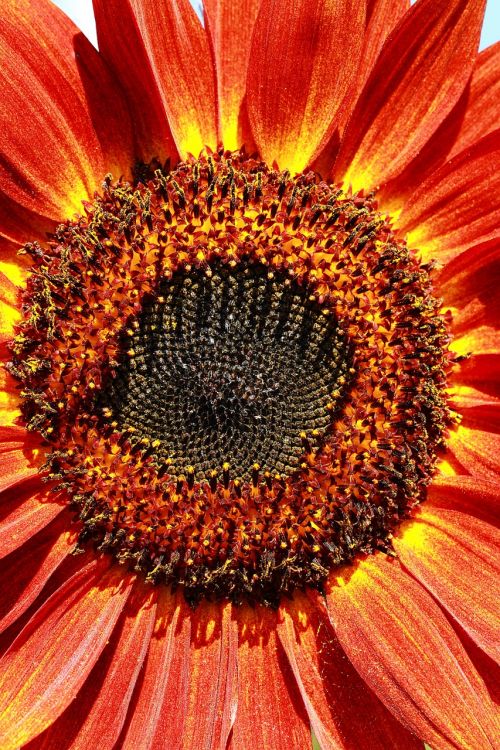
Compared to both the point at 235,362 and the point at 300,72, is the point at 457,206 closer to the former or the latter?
the point at 300,72

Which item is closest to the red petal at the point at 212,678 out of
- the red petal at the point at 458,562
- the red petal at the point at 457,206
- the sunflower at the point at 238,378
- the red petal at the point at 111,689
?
the sunflower at the point at 238,378

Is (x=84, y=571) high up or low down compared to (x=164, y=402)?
down

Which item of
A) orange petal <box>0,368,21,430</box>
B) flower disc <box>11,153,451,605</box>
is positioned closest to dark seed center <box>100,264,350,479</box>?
flower disc <box>11,153,451,605</box>

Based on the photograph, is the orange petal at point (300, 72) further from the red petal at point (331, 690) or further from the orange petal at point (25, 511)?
the red petal at point (331, 690)

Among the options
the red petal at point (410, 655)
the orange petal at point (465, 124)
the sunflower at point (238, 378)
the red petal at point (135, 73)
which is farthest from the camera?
the orange petal at point (465, 124)

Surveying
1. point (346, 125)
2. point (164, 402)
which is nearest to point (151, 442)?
point (164, 402)

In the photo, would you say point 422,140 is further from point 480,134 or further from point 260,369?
point 260,369

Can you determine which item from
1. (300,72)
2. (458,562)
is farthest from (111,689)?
(300,72)
